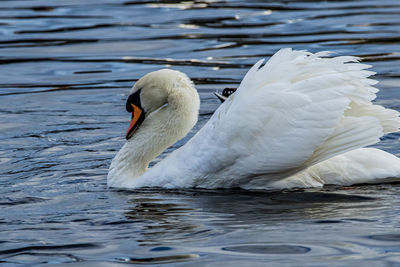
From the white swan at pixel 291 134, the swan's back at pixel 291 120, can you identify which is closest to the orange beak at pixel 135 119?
the white swan at pixel 291 134

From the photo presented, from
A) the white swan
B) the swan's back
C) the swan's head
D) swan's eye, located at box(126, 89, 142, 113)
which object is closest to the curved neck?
the swan's head

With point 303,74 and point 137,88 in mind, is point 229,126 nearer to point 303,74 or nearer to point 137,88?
point 303,74

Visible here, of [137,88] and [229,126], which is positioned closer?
[229,126]

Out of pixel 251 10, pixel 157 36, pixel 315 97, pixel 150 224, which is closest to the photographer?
pixel 150 224

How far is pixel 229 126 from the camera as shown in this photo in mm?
7473

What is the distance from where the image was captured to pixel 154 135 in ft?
28.2

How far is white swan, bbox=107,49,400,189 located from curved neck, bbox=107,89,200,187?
267 millimetres

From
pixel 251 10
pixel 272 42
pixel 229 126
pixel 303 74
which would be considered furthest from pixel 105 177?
pixel 251 10

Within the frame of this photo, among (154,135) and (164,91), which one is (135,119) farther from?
(164,91)

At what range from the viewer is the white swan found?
7.38 meters

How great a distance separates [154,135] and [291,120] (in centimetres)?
165

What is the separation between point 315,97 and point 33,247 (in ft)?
8.39

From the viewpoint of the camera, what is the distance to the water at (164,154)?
603cm

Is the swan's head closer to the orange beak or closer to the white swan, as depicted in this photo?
the orange beak
